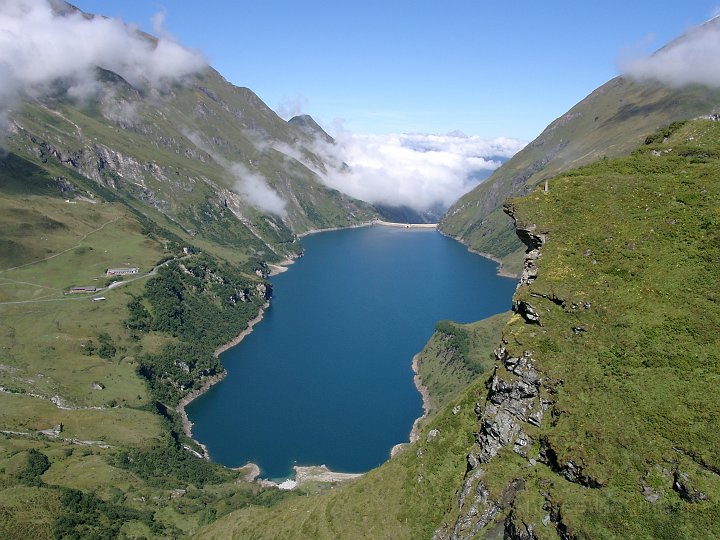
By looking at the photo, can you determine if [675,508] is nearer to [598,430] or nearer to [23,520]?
[598,430]

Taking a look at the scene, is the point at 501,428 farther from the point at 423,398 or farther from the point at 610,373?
the point at 423,398

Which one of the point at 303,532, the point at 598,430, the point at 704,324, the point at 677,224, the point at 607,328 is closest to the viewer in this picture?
the point at 598,430

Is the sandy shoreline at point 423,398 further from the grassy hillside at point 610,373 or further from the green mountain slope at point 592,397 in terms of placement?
the grassy hillside at point 610,373

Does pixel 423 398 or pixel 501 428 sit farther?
pixel 423 398

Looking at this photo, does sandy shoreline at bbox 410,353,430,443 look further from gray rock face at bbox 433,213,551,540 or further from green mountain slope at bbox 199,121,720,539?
gray rock face at bbox 433,213,551,540

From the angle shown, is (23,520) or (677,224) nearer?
(677,224)

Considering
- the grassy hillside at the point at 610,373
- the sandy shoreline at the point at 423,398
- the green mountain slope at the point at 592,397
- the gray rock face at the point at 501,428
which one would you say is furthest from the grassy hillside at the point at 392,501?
the sandy shoreline at the point at 423,398

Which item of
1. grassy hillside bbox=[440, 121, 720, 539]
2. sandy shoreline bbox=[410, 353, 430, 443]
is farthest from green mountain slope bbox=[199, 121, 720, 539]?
sandy shoreline bbox=[410, 353, 430, 443]

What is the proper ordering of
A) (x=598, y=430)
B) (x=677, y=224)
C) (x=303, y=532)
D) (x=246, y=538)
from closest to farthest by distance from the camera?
(x=598, y=430)
(x=677, y=224)
(x=303, y=532)
(x=246, y=538)

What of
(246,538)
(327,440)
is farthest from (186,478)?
(246,538)

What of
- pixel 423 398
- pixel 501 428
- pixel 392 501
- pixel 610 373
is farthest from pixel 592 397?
pixel 423 398

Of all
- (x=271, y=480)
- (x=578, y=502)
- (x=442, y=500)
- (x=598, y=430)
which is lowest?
(x=271, y=480)
